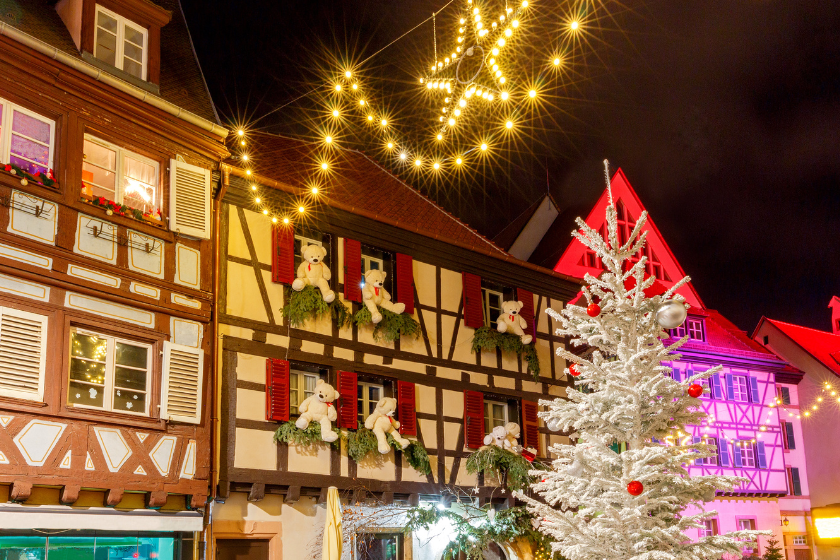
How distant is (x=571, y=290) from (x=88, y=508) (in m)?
11.0

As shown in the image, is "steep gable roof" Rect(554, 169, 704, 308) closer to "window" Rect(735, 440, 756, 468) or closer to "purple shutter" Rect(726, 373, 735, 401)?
"purple shutter" Rect(726, 373, 735, 401)

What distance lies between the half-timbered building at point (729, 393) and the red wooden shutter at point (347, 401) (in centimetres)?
1127

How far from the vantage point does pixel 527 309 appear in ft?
55.7

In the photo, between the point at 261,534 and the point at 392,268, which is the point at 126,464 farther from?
the point at 392,268

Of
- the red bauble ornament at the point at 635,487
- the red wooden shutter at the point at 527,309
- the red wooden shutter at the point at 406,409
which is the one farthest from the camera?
the red wooden shutter at the point at 527,309

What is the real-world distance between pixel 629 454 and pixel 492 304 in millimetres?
8324

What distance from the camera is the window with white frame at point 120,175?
11.2m

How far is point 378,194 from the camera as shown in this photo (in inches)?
659

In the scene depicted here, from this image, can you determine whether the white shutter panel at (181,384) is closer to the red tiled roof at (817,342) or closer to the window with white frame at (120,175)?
the window with white frame at (120,175)

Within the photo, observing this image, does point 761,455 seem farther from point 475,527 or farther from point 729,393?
point 475,527

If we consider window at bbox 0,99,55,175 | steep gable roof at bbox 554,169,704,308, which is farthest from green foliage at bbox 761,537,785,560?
window at bbox 0,99,55,175

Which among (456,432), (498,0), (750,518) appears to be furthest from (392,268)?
(750,518)

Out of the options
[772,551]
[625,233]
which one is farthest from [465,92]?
[772,551]

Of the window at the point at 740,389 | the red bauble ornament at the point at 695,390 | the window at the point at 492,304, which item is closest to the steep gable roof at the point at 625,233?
the window at the point at 492,304
